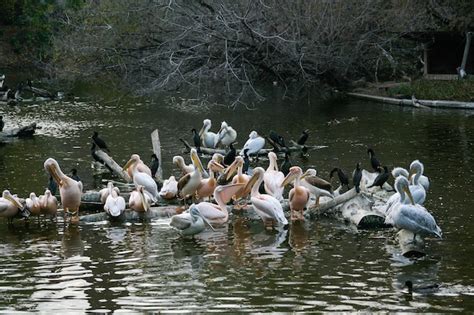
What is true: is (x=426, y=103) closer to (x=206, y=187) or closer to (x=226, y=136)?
(x=226, y=136)

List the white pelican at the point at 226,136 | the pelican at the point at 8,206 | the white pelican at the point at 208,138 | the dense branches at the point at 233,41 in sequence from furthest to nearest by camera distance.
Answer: the dense branches at the point at 233,41 < the white pelican at the point at 208,138 < the white pelican at the point at 226,136 < the pelican at the point at 8,206

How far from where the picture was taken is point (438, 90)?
102 ft

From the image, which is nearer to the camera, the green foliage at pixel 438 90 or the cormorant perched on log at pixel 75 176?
the cormorant perched on log at pixel 75 176

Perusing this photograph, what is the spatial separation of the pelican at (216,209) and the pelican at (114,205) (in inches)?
52.3

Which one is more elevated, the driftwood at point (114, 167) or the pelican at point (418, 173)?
the driftwood at point (114, 167)

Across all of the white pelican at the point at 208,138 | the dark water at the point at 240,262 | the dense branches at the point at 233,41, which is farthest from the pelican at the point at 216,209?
the dense branches at the point at 233,41

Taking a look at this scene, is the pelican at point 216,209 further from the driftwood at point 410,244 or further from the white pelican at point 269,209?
the driftwood at point 410,244

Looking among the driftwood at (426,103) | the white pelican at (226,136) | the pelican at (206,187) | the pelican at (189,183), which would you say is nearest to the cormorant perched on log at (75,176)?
the pelican at (189,183)

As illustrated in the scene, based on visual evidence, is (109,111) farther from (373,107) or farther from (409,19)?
(409,19)

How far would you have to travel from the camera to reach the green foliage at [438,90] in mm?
30344

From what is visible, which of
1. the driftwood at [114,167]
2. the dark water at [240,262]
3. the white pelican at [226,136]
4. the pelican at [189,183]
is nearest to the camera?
the dark water at [240,262]

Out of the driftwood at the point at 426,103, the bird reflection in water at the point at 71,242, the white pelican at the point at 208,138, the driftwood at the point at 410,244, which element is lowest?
the driftwood at the point at 410,244

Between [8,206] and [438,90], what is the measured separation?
20.2 metres

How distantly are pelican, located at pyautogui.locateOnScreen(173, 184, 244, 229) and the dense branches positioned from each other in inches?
513
